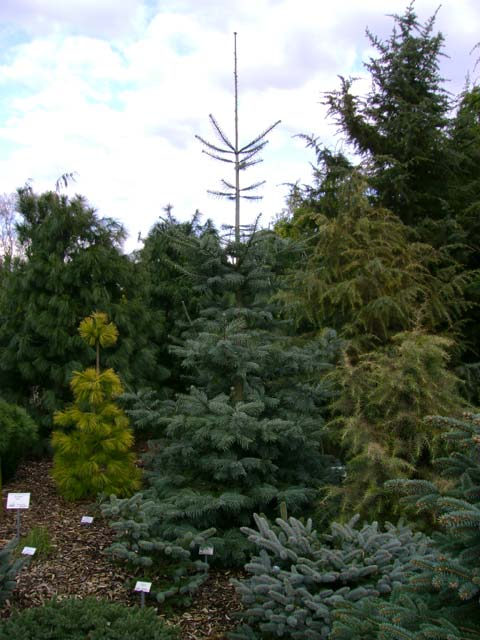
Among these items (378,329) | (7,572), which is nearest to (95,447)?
(7,572)

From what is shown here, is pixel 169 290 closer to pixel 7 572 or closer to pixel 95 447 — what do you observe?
pixel 95 447

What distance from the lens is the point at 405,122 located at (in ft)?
23.3

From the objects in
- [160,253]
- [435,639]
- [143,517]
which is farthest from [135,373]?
[435,639]

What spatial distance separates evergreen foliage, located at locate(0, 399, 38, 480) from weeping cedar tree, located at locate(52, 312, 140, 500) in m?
0.49

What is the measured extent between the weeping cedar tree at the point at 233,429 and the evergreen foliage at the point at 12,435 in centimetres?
136

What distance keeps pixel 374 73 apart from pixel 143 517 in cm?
631

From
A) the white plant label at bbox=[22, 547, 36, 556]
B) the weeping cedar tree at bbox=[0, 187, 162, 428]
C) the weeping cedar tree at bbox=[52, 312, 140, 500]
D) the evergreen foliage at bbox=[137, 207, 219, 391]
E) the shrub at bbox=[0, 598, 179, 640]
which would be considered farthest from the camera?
the evergreen foliage at bbox=[137, 207, 219, 391]

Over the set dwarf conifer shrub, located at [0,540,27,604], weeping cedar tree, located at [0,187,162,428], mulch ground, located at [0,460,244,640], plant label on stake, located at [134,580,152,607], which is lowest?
→ mulch ground, located at [0,460,244,640]

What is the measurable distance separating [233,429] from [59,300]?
122 inches

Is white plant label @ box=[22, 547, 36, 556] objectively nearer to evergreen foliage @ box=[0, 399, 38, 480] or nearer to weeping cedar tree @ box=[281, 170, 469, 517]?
evergreen foliage @ box=[0, 399, 38, 480]

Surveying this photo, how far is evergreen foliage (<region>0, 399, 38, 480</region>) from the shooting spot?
5398mm

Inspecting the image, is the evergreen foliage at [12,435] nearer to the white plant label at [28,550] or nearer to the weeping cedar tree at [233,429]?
the weeping cedar tree at [233,429]

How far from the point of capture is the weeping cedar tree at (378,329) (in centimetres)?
427

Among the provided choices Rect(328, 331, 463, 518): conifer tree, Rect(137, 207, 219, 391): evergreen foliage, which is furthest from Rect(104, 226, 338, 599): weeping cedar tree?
Rect(137, 207, 219, 391): evergreen foliage
